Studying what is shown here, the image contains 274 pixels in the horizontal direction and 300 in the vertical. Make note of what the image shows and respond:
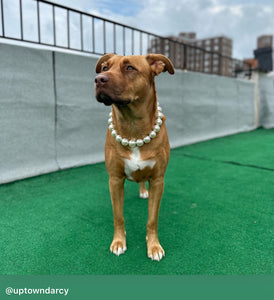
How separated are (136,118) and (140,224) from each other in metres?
1.07

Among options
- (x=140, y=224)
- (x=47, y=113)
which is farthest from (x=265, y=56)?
(x=140, y=224)

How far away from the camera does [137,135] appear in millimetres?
1861

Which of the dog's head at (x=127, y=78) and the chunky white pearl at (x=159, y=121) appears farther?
the chunky white pearl at (x=159, y=121)

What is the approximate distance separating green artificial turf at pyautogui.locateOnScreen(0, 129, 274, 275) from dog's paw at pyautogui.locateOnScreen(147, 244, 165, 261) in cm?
5

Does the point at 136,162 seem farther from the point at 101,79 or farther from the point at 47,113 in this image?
the point at 47,113

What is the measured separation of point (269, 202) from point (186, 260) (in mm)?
1457

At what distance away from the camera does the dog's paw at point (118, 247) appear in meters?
1.94

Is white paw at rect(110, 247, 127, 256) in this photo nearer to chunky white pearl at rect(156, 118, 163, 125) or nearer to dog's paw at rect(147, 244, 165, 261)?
dog's paw at rect(147, 244, 165, 261)

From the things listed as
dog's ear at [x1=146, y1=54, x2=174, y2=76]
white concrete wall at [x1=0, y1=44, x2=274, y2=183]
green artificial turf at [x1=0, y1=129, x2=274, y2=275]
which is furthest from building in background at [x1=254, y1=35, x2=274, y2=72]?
dog's ear at [x1=146, y1=54, x2=174, y2=76]

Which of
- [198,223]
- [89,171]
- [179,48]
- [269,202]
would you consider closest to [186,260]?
[198,223]

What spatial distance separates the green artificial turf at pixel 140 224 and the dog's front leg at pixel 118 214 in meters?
0.06

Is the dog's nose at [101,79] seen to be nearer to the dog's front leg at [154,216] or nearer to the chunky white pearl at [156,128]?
the chunky white pearl at [156,128]

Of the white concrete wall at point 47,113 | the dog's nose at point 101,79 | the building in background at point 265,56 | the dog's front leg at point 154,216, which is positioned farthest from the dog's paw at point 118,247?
the building in background at point 265,56

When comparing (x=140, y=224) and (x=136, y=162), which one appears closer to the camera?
(x=136, y=162)
